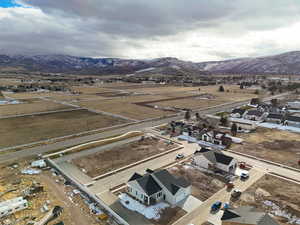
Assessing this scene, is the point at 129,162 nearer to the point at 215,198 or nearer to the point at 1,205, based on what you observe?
the point at 215,198

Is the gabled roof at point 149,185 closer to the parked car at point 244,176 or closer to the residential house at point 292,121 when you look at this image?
the parked car at point 244,176

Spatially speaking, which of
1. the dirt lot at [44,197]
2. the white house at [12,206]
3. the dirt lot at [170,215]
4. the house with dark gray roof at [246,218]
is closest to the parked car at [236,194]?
the house with dark gray roof at [246,218]

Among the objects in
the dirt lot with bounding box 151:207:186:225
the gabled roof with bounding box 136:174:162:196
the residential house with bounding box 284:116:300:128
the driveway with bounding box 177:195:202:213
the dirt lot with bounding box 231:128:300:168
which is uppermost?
the residential house with bounding box 284:116:300:128

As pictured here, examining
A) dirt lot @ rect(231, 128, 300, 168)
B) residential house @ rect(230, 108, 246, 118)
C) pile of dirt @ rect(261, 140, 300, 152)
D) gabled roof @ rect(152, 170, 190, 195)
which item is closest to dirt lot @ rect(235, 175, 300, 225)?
gabled roof @ rect(152, 170, 190, 195)

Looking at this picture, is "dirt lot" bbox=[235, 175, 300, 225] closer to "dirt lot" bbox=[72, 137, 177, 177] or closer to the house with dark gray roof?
the house with dark gray roof

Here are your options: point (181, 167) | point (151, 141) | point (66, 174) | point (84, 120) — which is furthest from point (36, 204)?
point (84, 120)

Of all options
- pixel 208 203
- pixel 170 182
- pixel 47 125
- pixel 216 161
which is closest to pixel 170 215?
pixel 170 182

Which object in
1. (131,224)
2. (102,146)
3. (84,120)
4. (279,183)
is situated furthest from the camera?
(84,120)
